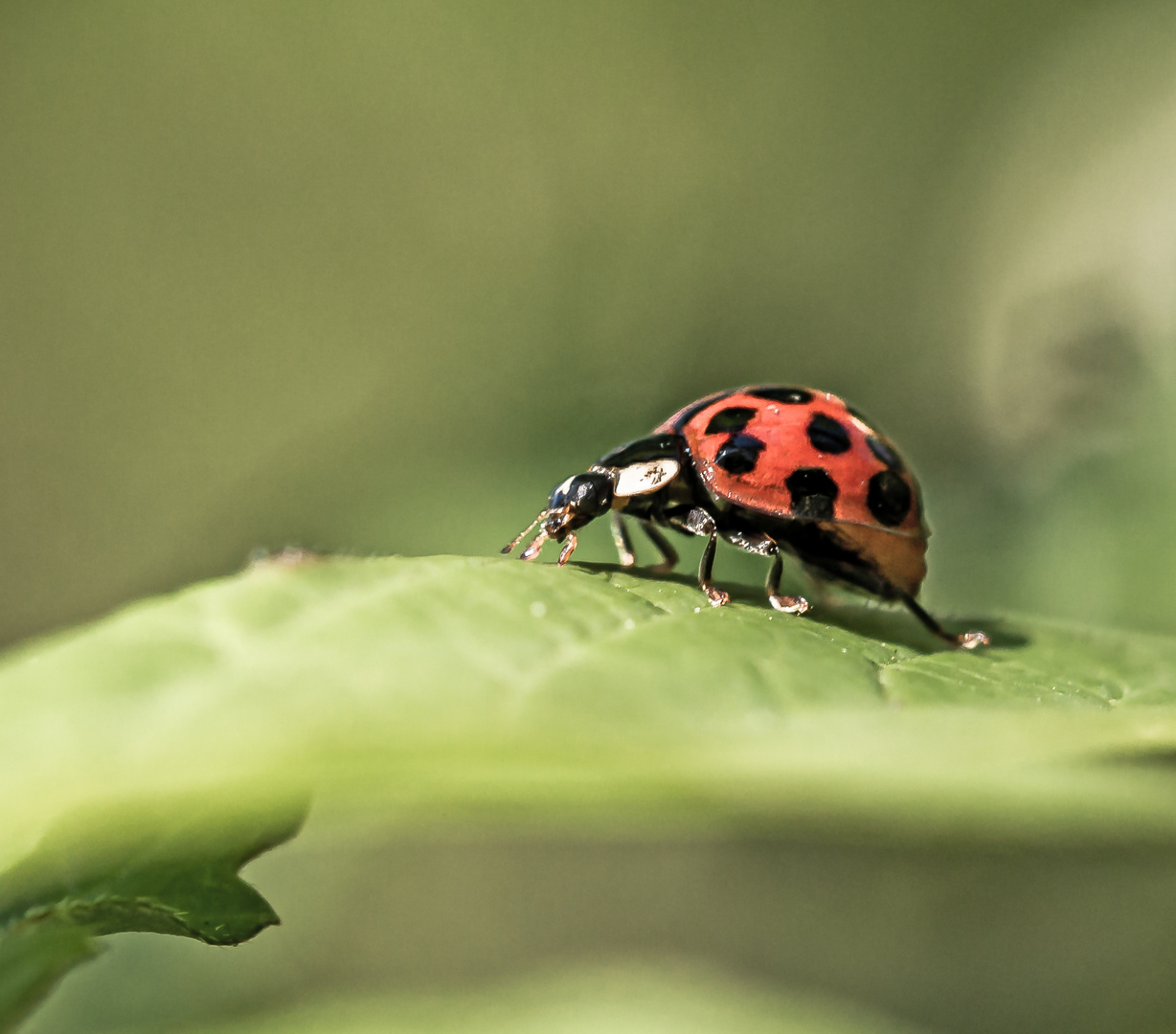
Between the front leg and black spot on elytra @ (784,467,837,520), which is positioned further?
black spot on elytra @ (784,467,837,520)

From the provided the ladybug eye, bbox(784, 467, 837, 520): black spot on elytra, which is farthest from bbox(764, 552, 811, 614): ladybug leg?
the ladybug eye

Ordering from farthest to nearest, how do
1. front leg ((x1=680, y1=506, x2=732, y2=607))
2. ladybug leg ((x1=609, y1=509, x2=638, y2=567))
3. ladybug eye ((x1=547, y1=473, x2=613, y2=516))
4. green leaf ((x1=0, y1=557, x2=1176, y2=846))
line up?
ladybug leg ((x1=609, y1=509, x2=638, y2=567)) < ladybug eye ((x1=547, y1=473, x2=613, y2=516)) < front leg ((x1=680, y1=506, x2=732, y2=607)) < green leaf ((x1=0, y1=557, x2=1176, y2=846))

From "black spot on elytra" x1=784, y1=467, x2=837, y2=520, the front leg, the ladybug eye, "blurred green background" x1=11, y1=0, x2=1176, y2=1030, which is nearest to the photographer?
the front leg

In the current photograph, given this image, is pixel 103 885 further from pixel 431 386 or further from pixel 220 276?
pixel 220 276

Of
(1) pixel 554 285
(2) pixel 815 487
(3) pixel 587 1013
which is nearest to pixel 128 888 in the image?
(3) pixel 587 1013

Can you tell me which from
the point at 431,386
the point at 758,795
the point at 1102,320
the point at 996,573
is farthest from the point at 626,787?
the point at 431,386

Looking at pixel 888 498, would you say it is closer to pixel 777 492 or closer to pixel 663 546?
pixel 777 492

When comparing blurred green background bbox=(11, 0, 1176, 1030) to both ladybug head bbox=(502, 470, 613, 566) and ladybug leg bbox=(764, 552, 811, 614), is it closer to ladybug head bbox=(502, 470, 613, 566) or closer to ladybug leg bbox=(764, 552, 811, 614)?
ladybug head bbox=(502, 470, 613, 566)
